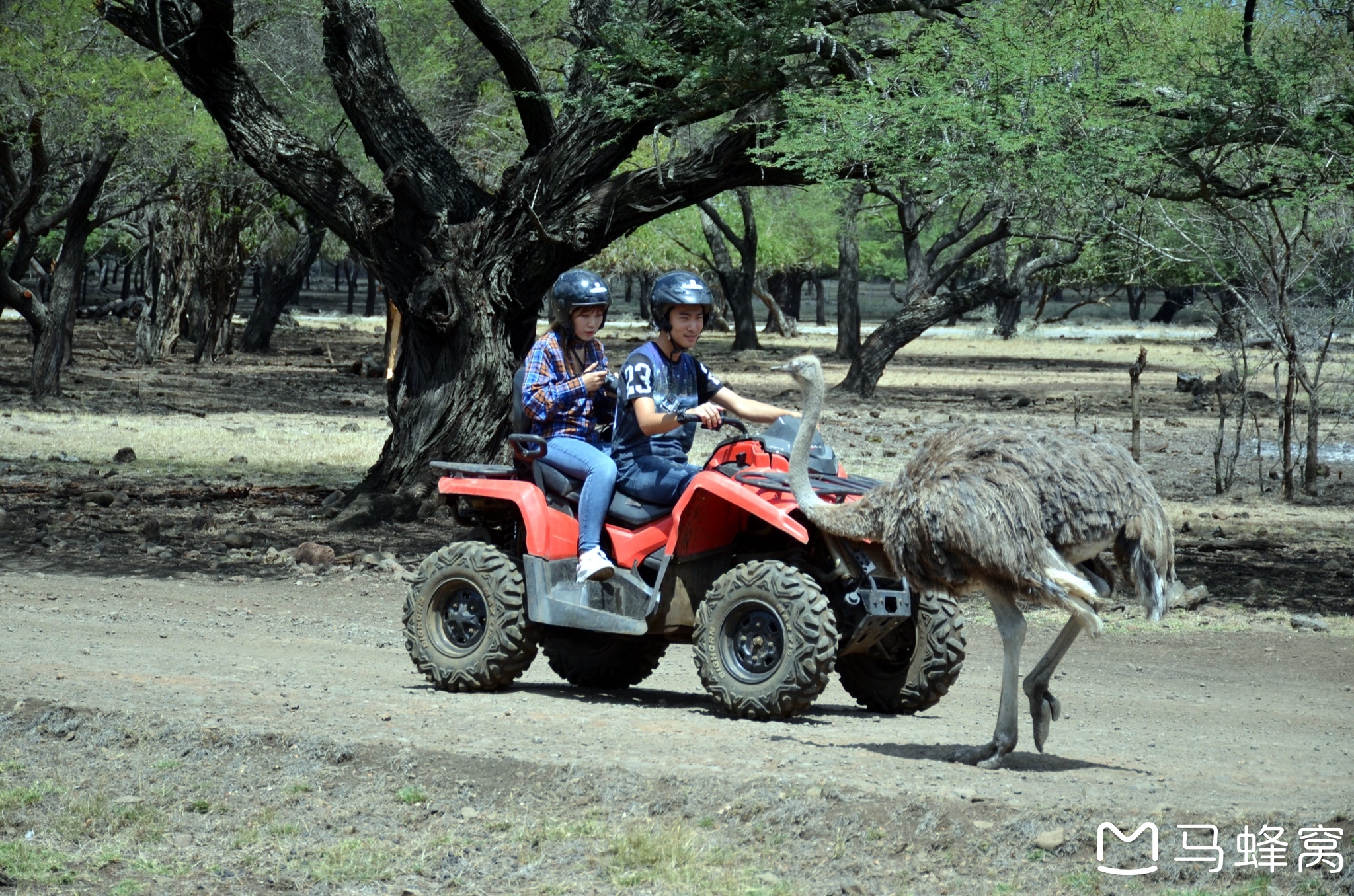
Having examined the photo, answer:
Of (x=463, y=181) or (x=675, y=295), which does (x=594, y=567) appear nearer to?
(x=675, y=295)

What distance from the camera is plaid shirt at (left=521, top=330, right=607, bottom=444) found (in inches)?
311

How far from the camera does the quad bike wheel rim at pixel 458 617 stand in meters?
8.27

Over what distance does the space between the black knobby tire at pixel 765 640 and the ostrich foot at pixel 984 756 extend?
2.40 ft

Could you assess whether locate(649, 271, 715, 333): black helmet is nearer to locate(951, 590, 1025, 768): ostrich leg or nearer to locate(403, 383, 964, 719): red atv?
locate(403, 383, 964, 719): red atv

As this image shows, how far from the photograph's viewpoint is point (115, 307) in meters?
60.2

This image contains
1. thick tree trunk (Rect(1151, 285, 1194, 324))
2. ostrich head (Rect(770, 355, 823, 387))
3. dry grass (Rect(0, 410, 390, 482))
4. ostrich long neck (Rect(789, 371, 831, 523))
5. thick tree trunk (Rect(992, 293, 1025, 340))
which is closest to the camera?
ostrich long neck (Rect(789, 371, 831, 523))

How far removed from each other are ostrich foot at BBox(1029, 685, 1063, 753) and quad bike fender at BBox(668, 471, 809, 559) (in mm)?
1191

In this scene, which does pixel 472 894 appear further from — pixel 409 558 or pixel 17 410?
pixel 17 410

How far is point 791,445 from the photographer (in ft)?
23.5

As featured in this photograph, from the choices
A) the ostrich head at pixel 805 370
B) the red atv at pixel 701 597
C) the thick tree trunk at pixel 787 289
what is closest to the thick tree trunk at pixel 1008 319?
the thick tree trunk at pixel 787 289

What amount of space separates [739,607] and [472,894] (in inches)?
90.7

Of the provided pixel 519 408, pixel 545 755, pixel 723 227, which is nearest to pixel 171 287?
pixel 723 227

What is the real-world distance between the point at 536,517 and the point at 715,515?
3.27 ft

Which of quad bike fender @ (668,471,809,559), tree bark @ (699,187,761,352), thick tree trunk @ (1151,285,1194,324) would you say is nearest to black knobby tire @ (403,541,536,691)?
quad bike fender @ (668,471,809,559)
